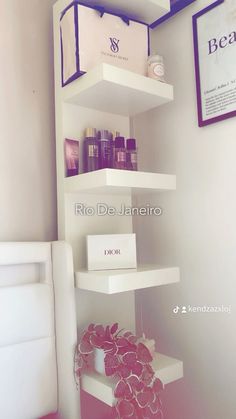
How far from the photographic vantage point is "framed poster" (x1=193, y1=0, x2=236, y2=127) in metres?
1.20

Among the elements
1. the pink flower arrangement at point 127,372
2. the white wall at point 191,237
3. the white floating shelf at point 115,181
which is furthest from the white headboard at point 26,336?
the white wall at point 191,237

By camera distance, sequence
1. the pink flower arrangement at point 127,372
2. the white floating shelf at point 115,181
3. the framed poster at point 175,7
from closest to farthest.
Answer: the pink flower arrangement at point 127,372, the white floating shelf at point 115,181, the framed poster at point 175,7

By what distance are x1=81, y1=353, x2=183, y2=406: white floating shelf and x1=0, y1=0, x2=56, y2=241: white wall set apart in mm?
516

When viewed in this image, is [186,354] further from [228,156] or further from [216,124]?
[216,124]

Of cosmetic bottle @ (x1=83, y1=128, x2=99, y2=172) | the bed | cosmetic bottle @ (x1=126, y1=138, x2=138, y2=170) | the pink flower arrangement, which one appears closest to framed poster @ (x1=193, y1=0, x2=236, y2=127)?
cosmetic bottle @ (x1=126, y1=138, x2=138, y2=170)

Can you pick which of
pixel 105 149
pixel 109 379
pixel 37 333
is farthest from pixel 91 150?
pixel 109 379

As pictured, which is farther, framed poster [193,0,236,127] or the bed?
framed poster [193,0,236,127]

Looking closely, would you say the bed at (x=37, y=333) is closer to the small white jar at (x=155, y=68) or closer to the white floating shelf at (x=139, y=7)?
the small white jar at (x=155, y=68)

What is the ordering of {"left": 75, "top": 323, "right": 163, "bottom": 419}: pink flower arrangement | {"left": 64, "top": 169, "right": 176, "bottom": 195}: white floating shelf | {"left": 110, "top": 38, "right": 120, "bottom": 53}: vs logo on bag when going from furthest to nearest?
{"left": 110, "top": 38, "right": 120, "bottom": 53}: vs logo on bag
{"left": 64, "top": 169, "right": 176, "bottom": 195}: white floating shelf
{"left": 75, "top": 323, "right": 163, "bottom": 419}: pink flower arrangement

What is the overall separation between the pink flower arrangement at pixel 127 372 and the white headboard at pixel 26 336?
116 millimetres

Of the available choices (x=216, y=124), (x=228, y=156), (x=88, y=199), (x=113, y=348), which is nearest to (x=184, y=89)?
(x=216, y=124)

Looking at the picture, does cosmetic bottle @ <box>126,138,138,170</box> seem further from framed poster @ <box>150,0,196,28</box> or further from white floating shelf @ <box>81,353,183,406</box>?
white floating shelf @ <box>81,353,183,406</box>

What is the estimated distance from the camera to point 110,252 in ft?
4.03

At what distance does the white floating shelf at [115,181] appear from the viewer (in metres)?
1.11
